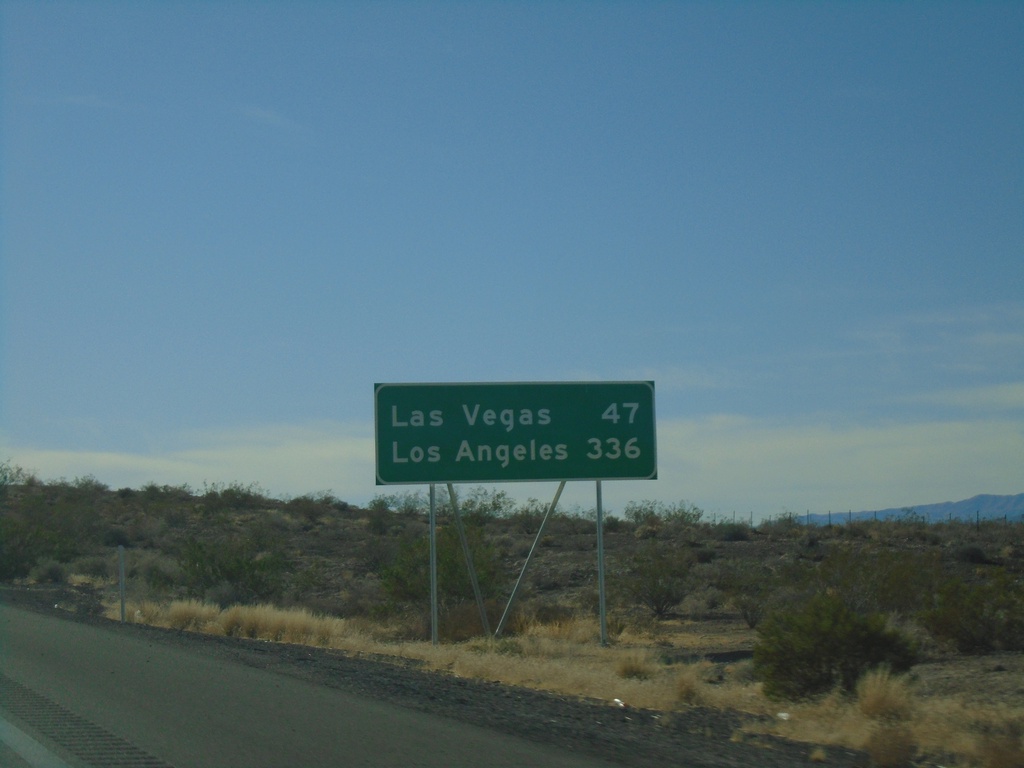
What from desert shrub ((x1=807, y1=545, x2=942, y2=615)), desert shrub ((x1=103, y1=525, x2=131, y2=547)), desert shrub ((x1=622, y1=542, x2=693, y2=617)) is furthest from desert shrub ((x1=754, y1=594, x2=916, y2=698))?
desert shrub ((x1=103, y1=525, x2=131, y2=547))

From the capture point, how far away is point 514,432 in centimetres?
2086

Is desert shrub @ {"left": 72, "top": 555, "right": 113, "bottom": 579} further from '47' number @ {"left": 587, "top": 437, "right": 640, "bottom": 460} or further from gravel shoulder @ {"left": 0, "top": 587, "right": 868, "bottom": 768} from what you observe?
'47' number @ {"left": 587, "top": 437, "right": 640, "bottom": 460}

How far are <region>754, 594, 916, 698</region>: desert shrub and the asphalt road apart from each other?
5186 mm

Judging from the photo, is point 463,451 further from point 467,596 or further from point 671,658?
point 467,596

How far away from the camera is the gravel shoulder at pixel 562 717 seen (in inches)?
376

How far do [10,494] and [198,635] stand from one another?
6361 centimetres

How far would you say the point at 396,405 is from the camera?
2064 cm

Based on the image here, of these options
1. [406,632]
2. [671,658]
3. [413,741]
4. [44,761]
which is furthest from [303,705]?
[406,632]

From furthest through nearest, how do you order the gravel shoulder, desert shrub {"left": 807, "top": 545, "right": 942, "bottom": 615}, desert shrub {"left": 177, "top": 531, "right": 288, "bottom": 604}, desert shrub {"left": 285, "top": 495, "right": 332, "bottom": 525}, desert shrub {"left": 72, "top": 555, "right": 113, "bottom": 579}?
desert shrub {"left": 285, "top": 495, "right": 332, "bottom": 525}, desert shrub {"left": 72, "top": 555, "right": 113, "bottom": 579}, desert shrub {"left": 177, "top": 531, "right": 288, "bottom": 604}, desert shrub {"left": 807, "top": 545, "right": 942, "bottom": 615}, the gravel shoulder

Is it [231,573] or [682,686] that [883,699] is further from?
[231,573]

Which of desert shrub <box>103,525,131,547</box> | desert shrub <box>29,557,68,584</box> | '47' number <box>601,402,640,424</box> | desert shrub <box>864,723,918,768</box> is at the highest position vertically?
'47' number <box>601,402,640,424</box>

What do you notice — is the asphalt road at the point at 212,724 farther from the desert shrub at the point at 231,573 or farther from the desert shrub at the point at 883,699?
the desert shrub at the point at 231,573

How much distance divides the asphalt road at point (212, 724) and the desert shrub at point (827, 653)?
17.0 feet

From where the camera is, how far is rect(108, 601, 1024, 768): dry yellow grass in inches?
399
